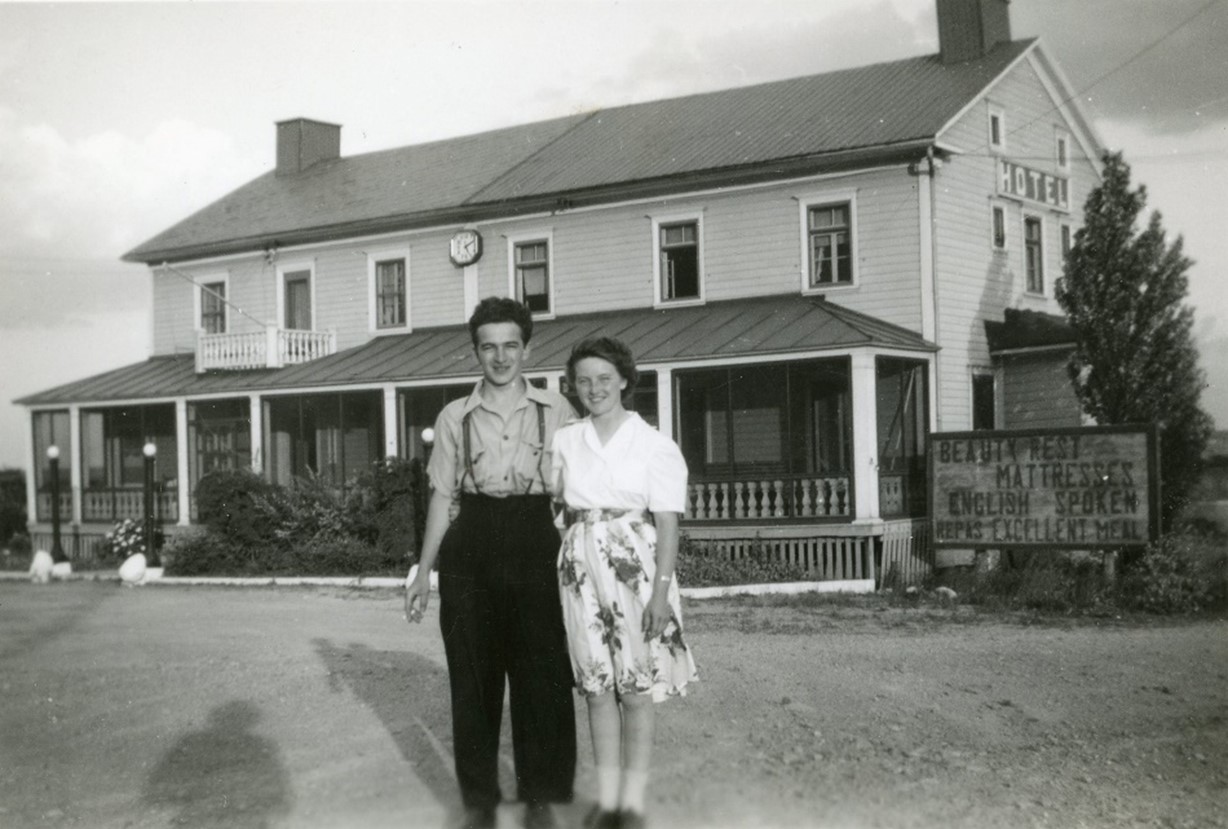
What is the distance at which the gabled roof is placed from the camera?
67.5 ft

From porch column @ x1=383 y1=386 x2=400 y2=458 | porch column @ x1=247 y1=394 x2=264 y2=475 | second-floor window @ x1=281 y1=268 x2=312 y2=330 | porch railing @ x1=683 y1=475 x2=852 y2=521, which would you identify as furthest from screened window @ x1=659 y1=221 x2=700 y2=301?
second-floor window @ x1=281 y1=268 x2=312 y2=330

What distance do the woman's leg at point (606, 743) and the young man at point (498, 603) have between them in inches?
5.2

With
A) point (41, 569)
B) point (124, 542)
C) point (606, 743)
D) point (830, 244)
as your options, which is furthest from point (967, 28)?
point (606, 743)

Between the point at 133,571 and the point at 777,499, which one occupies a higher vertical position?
the point at 777,499

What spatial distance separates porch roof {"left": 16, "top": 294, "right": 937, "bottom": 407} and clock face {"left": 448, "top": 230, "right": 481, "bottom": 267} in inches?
48.1

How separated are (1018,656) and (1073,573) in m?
4.76

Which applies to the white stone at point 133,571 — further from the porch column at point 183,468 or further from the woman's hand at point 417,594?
the woman's hand at point 417,594

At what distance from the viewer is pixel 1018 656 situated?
10.2 metres

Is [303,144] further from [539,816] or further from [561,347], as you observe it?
[539,816]

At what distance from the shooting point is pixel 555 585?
556cm

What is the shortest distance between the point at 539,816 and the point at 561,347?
52.8 ft

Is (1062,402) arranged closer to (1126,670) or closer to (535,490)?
(1126,670)

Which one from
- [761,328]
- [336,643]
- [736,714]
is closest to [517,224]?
[761,328]

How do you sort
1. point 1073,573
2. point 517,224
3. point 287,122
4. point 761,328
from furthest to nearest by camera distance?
point 287,122 < point 517,224 < point 761,328 < point 1073,573
